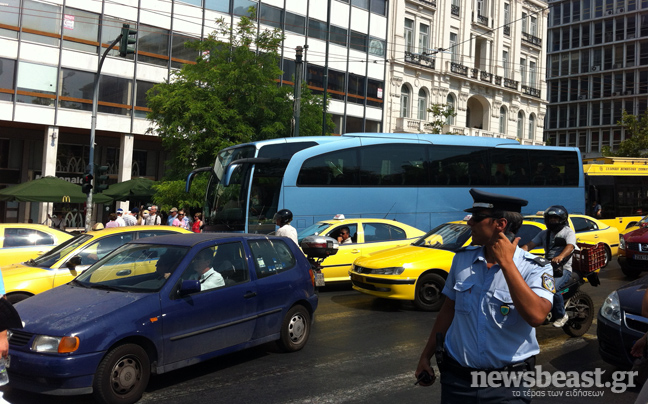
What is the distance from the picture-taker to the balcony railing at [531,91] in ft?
157

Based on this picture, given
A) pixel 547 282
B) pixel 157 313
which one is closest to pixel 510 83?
pixel 157 313

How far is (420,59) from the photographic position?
1544 inches

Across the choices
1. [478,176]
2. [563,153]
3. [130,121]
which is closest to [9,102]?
[130,121]

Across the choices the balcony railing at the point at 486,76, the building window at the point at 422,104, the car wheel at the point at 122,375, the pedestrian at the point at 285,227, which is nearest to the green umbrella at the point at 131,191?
the pedestrian at the point at 285,227

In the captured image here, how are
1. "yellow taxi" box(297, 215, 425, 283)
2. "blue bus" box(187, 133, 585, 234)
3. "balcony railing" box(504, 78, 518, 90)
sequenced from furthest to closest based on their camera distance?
"balcony railing" box(504, 78, 518, 90) → "blue bus" box(187, 133, 585, 234) → "yellow taxi" box(297, 215, 425, 283)

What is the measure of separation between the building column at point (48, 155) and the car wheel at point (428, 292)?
2203 cm

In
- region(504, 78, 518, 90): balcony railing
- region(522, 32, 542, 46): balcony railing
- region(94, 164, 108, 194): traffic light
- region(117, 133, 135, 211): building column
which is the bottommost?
region(94, 164, 108, 194): traffic light

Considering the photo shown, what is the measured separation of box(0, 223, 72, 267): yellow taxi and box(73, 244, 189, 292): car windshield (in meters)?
5.23

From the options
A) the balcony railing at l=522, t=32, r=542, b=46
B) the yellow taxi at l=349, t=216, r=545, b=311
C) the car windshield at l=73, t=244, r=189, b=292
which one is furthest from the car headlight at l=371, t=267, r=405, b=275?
the balcony railing at l=522, t=32, r=542, b=46

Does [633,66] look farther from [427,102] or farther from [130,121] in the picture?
[130,121]

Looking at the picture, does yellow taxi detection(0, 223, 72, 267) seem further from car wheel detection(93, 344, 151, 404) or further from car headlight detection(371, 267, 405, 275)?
car wheel detection(93, 344, 151, 404)

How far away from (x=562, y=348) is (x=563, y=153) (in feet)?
43.5

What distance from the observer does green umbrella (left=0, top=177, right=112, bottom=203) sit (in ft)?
65.3

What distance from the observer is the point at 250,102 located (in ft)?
68.8
